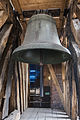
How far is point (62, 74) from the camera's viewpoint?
14.8ft

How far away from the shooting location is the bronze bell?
1524mm

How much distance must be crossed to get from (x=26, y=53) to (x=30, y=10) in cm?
92

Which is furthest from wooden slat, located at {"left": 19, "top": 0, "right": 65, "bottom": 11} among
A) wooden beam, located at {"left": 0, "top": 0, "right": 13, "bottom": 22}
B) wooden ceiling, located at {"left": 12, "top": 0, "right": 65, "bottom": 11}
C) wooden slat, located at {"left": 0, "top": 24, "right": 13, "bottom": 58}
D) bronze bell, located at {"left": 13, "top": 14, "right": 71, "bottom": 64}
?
bronze bell, located at {"left": 13, "top": 14, "right": 71, "bottom": 64}

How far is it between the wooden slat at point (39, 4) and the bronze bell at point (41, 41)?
692 millimetres

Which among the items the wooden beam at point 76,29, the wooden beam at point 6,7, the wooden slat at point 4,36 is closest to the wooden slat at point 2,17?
the wooden beam at point 6,7

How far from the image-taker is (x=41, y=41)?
1.61 m

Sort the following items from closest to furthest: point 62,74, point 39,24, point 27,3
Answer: point 39,24
point 27,3
point 62,74

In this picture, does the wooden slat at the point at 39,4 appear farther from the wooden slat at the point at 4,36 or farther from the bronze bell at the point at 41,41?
the bronze bell at the point at 41,41

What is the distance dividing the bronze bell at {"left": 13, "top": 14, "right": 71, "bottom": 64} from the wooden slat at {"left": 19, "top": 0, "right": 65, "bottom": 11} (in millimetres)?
692

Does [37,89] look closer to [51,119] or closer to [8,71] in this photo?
[51,119]

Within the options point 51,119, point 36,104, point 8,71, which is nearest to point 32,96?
point 36,104

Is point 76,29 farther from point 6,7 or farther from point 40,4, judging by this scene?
point 6,7

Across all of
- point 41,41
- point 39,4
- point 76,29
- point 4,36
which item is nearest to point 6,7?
point 4,36

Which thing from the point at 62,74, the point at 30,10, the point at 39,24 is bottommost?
the point at 62,74
